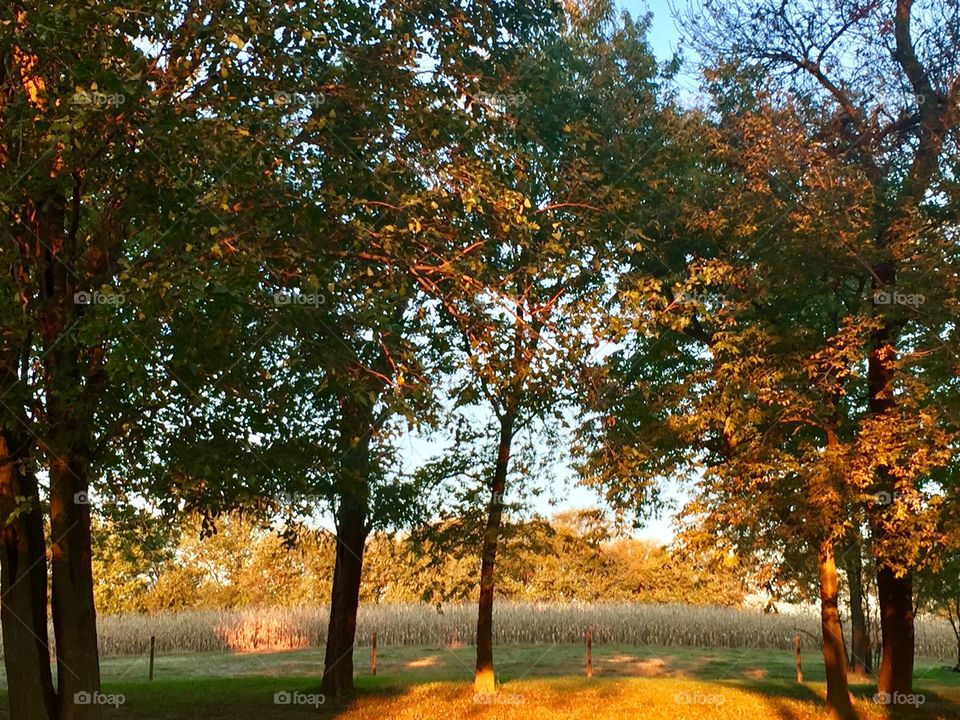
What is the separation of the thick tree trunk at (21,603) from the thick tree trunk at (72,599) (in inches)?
13.2

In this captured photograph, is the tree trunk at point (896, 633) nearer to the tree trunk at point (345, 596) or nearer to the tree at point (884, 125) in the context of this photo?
the tree at point (884, 125)

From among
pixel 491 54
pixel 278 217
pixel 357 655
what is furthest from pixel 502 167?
pixel 357 655

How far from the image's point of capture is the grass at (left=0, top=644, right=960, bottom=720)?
23.1 m

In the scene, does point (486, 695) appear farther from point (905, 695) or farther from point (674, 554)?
point (905, 695)

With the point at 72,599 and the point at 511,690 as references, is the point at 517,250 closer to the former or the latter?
the point at 72,599

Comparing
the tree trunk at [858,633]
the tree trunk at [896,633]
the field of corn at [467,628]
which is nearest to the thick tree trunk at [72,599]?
the tree trunk at [896,633]

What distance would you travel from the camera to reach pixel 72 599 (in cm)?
1525

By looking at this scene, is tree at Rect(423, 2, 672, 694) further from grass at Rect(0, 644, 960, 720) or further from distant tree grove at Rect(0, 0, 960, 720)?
grass at Rect(0, 644, 960, 720)

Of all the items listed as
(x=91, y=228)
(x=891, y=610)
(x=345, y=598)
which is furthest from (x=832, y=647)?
(x=91, y=228)

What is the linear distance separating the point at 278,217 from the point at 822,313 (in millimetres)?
17786

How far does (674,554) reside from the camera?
21.6 m

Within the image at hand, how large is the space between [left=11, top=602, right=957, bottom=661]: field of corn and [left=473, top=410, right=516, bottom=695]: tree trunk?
18311 mm

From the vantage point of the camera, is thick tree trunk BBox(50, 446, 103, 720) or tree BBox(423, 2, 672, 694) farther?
thick tree trunk BBox(50, 446, 103, 720)

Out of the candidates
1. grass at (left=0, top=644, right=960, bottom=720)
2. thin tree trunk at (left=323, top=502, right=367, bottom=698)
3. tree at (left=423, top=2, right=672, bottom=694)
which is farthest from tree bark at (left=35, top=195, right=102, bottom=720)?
thin tree trunk at (left=323, top=502, right=367, bottom=698)
